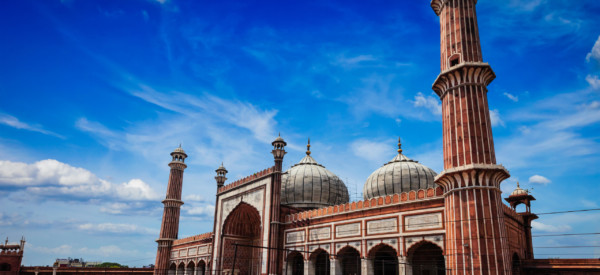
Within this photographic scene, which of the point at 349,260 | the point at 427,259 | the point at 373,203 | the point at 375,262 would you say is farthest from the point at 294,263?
the point at 427,259

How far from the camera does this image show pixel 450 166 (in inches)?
631

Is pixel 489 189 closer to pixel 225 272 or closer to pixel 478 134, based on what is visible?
pixel 478 134

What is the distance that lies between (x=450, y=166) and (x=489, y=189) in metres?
1.59

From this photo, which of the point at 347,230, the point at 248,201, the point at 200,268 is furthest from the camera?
the point at 200,268

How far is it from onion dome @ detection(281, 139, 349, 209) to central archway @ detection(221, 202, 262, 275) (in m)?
2.69

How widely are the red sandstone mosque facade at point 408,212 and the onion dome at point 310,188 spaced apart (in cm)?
7

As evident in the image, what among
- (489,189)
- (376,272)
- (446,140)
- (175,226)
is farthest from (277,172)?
(175,226)

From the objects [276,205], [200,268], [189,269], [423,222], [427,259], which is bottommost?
[189,269]

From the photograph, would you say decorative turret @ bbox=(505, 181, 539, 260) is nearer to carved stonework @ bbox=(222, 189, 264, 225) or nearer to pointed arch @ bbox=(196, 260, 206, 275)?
carved stonework @ bbox=(222, 189, 264, 225)

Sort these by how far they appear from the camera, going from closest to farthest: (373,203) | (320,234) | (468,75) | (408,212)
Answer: (468,75), (408,212), (373,203), (320,234)

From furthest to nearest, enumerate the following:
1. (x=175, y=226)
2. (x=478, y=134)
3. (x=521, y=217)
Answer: (x=175, y=226) < (x=521, y=217) < (x=478, y=134)

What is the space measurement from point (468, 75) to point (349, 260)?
435 inches

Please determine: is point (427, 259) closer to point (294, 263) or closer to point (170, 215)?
point (294, 263)

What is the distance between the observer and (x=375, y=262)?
71.7 feet
